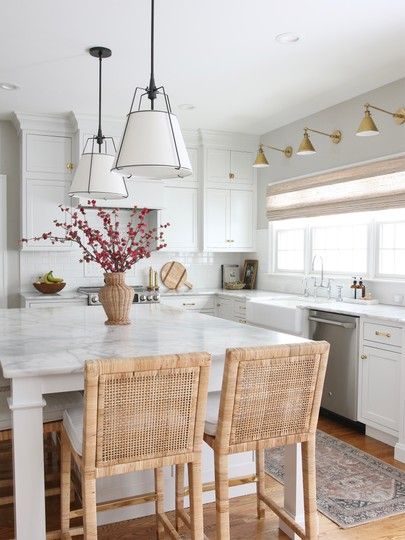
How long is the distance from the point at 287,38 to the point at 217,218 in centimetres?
290

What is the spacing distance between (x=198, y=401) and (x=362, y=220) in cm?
350

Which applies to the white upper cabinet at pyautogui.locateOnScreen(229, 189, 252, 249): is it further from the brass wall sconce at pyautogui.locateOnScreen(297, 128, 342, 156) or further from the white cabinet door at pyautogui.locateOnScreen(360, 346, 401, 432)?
the white cabinet door at pyautogui.locateOnScreen(360, 346, 401, 432)

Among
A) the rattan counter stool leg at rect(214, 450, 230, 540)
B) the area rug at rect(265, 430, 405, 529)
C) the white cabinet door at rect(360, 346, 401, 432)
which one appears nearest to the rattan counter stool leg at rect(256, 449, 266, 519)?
the area rug at rect(265, 430, 405, 529)

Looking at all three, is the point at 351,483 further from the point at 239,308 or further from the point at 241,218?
the point at 241,218

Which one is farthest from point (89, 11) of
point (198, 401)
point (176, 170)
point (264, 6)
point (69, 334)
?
point (198, 401)

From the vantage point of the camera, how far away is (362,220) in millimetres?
4953

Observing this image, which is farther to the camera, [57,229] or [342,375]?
[57,229]

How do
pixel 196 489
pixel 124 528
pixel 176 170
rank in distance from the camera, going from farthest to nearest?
1. pixel 124 528
2. pixel 176 170
3. pixel 196 489

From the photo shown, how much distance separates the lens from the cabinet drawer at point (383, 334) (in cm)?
367

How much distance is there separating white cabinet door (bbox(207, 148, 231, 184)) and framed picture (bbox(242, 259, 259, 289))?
3.54ft

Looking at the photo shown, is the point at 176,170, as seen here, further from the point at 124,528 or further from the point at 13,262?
the point at 13,262

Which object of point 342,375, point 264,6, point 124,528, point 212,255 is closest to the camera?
point 124,528

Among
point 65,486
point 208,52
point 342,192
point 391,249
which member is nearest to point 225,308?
point 342,192

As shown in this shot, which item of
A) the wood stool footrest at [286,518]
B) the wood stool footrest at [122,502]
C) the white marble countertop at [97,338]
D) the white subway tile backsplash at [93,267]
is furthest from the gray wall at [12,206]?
the wood stool footrest at [286,518]
